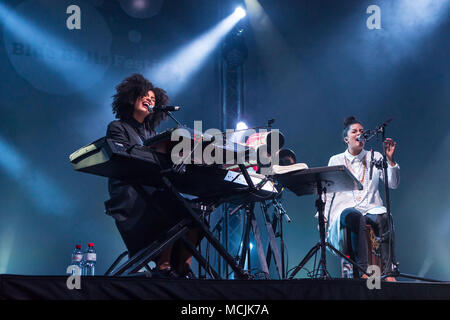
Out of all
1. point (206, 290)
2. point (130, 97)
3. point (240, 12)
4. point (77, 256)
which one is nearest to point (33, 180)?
point (77, 256)

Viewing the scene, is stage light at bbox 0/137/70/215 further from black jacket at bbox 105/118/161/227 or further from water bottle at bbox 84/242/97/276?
black jacket at bbox 105/118/161/227

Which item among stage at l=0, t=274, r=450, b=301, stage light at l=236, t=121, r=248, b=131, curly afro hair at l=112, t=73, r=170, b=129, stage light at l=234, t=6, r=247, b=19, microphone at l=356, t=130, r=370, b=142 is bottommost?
stage at l=0, t=274, r=450, b=301

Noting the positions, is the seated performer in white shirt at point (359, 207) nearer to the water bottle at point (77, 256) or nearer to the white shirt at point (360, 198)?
the white shirt at point (360, 198)

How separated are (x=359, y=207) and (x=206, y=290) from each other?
238 cm

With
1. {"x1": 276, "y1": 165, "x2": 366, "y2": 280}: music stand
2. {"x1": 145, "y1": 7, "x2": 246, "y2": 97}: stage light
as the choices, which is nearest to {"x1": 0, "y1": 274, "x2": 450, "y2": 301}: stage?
{"x1": 276, "y1": 165, "x2": 366, "y2": 280}: music stand

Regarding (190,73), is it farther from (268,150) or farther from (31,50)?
(268,150)

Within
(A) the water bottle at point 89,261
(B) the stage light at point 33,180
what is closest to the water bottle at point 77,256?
(A) the water bottle at point 89,261

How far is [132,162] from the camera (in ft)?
7.02

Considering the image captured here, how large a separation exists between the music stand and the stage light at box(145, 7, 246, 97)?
12.4 ft

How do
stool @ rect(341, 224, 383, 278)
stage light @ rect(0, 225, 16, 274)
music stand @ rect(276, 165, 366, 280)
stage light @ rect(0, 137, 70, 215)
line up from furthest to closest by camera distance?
stage light @ rect(0, 137, 70, 215), stage light @ rect(0, 225, 16, 274), stool @ rect(341, 224, 383, 278), music stand @ rect(276, 165, 366, 280)

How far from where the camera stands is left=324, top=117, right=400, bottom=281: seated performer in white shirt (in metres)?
3.41

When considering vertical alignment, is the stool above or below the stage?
above

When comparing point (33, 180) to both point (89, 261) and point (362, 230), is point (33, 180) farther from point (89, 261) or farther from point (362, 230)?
point (362, 230)

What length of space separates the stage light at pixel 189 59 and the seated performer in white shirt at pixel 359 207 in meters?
3.04
